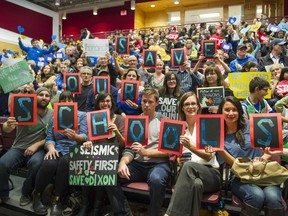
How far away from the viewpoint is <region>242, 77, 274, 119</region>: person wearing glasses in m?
2.71

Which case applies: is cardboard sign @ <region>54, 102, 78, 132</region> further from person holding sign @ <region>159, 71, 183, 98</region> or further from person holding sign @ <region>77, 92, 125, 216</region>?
person holding sign @ <region>159, 71, 183, 98</region>

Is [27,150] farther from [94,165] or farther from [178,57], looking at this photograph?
[178,57]

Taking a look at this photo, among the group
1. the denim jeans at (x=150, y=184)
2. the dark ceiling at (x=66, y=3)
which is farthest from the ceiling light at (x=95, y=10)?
the denim jeans at (x=150, y=184)

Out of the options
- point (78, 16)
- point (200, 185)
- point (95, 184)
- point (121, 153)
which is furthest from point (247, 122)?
point (78, 16)

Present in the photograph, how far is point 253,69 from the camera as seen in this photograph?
3721 mm

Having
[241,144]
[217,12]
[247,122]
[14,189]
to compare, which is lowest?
[14,189]

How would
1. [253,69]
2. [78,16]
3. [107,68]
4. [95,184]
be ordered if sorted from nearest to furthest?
[95,184], [253,69], [107,68], [78,16]

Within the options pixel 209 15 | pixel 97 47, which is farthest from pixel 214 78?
pixel 209 15

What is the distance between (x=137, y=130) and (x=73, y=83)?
1.59 m

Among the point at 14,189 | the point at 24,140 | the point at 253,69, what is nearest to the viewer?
the point at 24,140

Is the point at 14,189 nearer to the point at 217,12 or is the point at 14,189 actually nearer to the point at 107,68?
the point at 107,68

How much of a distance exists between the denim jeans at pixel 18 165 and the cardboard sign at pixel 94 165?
456mm

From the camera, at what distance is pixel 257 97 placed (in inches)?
109

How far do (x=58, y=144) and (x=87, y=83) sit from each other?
1326mm
